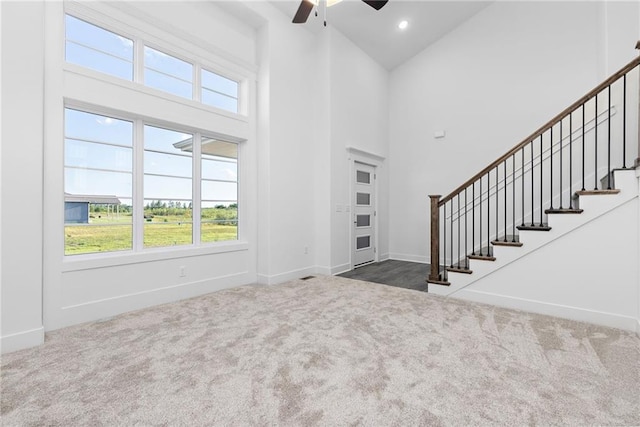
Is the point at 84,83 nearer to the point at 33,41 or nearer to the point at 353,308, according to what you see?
the point at 33,41

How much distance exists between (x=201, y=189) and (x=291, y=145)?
1570mm

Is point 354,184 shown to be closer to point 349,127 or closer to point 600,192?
point 349,127

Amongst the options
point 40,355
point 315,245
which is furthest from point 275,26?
point 40,355

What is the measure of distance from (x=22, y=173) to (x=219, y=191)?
2083mm

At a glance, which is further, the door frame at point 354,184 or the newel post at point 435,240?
the door frame at point 354,184

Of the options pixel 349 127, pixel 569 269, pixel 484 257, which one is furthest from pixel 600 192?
pixel 349 127

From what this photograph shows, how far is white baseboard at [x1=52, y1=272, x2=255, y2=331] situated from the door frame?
7.25 feet

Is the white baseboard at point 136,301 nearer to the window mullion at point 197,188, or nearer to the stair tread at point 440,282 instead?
the window mullion at point 197,188

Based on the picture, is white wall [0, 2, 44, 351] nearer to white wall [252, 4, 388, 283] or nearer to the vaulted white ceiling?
white wall [252, 4, 388, 283]

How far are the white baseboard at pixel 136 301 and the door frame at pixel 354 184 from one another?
221cm

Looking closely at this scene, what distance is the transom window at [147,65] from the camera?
2.96m

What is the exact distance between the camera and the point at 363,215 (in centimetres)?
588

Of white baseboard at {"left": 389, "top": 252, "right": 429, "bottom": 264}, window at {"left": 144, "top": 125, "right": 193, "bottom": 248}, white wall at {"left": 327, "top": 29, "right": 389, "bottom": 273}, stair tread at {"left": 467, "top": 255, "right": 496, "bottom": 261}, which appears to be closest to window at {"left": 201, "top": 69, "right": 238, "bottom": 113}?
window at {"left": 144, "top": 125, "right": 193, "bottom": 248}

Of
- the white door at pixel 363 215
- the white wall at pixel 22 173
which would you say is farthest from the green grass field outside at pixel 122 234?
the white door at pixel 363 215
